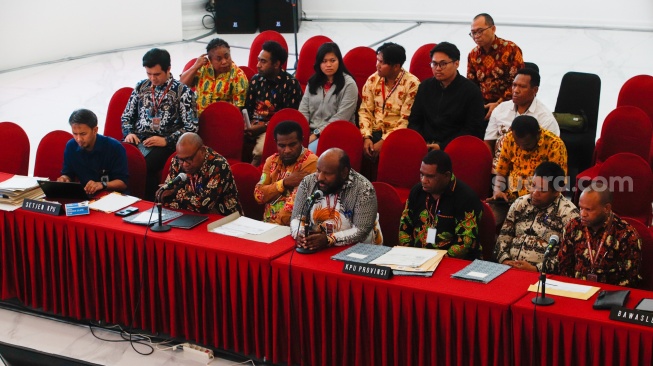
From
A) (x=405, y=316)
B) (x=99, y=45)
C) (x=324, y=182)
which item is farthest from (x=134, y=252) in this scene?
(x=99, y=45)

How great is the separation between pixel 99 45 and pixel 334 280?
8.04 meters

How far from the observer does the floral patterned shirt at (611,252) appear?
4137 mm

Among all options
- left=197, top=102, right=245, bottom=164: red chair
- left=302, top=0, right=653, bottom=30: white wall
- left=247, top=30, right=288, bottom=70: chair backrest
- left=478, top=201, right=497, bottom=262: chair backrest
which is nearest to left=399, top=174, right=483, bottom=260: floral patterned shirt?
left=478, top=201, right=497, bottom=262: chair backrest

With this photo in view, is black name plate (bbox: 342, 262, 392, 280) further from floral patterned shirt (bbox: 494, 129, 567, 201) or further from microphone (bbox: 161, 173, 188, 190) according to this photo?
floral patterned shirt (bbox: 494, 129, 567, 201)

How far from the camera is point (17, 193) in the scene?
16.8 feet

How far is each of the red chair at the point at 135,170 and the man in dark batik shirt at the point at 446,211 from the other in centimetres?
197

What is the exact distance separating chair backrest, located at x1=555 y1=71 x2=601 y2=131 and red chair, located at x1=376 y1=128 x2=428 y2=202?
145 centimetres

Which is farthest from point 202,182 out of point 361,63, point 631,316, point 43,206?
point 361,63

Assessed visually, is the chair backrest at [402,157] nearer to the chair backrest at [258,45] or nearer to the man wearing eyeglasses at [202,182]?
the man wearing eyeglasses at [202,182]

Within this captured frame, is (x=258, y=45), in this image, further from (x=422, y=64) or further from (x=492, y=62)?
(x=492, y=62)

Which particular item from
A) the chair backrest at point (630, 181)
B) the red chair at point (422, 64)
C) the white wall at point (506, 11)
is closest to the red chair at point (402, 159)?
the chair backrest at point (630, 181)

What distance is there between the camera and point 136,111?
6293 millimetres

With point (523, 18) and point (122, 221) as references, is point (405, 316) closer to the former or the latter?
point (122, 221)

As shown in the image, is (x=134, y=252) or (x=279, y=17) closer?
(x=134, y=252)
